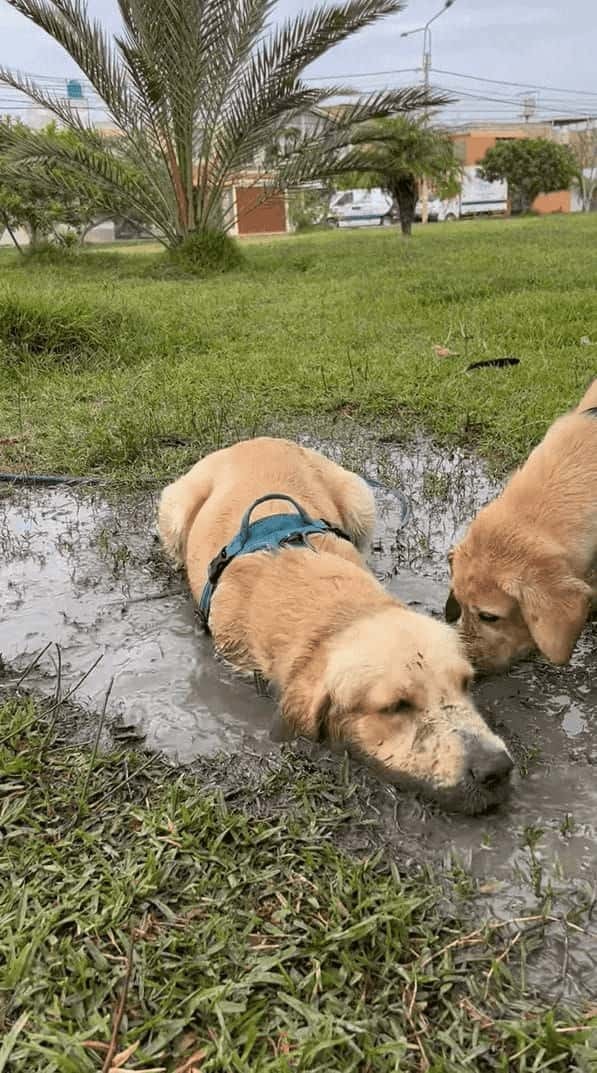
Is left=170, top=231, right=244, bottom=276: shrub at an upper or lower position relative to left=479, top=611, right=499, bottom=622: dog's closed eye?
upper

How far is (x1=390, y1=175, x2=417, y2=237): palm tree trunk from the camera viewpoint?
27.9m

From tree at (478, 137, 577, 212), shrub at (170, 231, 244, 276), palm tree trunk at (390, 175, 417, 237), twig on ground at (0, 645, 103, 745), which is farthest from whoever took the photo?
tree at (478, 137, 577, 212)

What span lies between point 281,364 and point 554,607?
5.73 m

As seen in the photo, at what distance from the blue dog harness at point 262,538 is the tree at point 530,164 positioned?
54.2 meters

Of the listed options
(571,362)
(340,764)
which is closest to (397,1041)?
(340,764)

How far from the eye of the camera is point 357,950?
223 centimetres

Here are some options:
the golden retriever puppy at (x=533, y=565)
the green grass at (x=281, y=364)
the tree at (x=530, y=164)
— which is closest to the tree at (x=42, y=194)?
the green grass at (x=281, y=364)

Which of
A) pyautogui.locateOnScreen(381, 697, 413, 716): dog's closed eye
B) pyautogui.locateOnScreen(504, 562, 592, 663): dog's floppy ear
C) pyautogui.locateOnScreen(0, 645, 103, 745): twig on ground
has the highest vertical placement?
pyautogui.locateOnScreen(504, 562, 592, 663): dog's floppy ear

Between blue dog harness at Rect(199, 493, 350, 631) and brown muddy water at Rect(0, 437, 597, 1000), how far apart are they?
0.35 meters

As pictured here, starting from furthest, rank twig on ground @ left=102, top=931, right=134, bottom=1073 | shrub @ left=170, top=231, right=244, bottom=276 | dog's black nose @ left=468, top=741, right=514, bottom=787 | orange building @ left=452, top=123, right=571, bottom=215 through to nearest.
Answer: orange building @ left=452, top=123, right=571, bottom=215
shrub @ left=170, top=231, right=244, bottom=276
dog's black nose @ left=468, top=741, right=514, bottom=787
twig on ground @ left=102, top=931, right=134, bottom=1073

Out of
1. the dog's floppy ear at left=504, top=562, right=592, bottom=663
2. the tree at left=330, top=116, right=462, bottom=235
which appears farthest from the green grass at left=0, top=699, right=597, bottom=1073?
the tree at left=330, top=116, right=462, bottom=235

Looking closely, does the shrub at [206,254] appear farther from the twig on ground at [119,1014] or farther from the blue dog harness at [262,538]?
the twig on ground at [119,1014]

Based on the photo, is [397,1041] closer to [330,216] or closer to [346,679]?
[346,679]

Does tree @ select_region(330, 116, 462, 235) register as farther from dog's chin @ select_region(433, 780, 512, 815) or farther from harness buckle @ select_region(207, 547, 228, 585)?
dog's chin @ select_region(433, 780, 512, 815)
